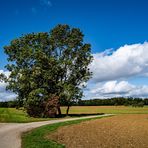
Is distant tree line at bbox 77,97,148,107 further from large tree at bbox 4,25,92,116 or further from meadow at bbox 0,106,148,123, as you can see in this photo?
large tree at bbox 4,25,92,116

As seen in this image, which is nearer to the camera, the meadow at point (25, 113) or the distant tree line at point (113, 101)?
→ the meadow at point (25, 113)

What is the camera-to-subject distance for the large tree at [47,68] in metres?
61.6

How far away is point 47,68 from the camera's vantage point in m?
63.5

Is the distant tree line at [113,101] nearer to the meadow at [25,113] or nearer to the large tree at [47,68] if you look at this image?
the meadow at [25,113]

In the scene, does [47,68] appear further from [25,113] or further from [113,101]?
[113,101]

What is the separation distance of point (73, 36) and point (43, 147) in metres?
49.4

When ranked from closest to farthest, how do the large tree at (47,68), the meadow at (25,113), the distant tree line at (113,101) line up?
1. the meadow at (25,113)
2. the large tree at (47,68)
3. the distant tree line at (113,101)

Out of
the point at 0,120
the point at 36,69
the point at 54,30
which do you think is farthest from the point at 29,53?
the point at 0,120

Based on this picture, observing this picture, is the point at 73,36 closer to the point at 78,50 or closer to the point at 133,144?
the point at 78,50

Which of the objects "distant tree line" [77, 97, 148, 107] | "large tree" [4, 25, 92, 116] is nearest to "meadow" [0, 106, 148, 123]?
"large tree" [4, 25, 92, 116]

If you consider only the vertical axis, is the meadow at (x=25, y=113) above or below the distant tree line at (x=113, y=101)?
below

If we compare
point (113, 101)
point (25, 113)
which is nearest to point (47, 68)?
point (25, 113)

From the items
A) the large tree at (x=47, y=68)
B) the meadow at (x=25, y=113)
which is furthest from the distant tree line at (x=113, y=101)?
the large tree at (x=47, y=68)

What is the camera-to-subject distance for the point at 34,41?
216 ft
